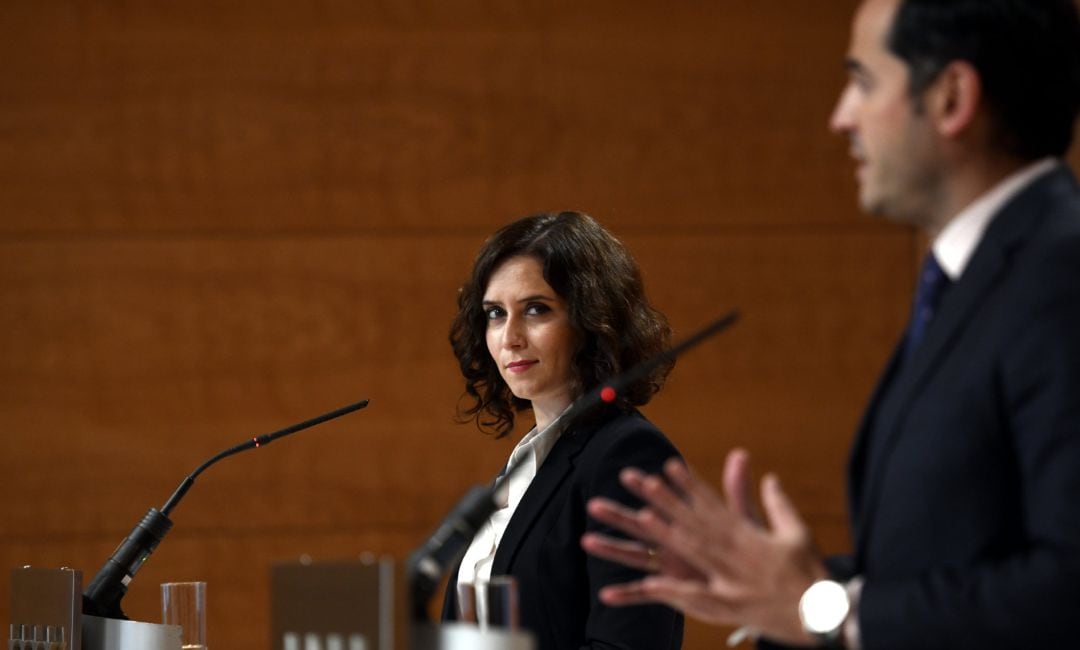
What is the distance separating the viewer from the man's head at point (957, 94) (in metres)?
1.41

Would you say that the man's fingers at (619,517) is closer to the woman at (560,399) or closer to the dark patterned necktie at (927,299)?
the dark patterned necktie at (927,299)

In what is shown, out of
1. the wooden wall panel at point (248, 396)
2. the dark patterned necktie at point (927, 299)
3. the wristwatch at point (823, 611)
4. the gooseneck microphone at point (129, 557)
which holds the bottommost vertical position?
the wristwatch at point (823, 611)

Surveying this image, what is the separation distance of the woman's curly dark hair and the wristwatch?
1.25m

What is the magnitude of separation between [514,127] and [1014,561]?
3.83 meters

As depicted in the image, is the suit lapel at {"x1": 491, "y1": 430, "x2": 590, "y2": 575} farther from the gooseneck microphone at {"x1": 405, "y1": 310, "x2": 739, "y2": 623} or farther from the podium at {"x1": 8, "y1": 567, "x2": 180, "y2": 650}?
the gooseneck microphone at {"x1": 405, "y1": 310, "x2": 739, "y2": 623}

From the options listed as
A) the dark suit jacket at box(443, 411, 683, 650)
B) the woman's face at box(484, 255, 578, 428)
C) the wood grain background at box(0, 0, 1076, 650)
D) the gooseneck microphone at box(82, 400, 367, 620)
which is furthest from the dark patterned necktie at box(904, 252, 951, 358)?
the wood grain background at box(0, 0, 1076, 650)

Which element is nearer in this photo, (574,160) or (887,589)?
(887,589)

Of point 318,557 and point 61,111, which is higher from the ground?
point 61,111

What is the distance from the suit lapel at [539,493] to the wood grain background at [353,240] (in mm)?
2350

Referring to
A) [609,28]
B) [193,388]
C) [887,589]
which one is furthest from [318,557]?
[887,589]

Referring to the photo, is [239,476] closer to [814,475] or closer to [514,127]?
[514,127]

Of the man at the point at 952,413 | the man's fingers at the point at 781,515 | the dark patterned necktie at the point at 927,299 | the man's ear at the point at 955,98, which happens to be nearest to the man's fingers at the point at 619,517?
the man at the point at 952,413

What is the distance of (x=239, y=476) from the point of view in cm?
480

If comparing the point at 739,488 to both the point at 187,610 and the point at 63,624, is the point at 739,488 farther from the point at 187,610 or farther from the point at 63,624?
the point at 63,624
